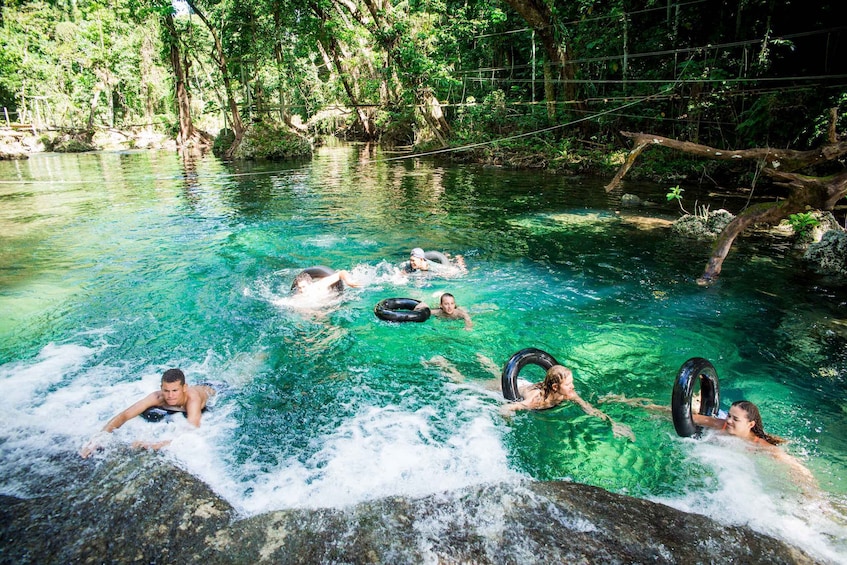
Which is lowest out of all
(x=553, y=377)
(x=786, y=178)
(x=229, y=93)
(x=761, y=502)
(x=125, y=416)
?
(x=761, y=502)

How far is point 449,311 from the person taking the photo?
7.55 metres

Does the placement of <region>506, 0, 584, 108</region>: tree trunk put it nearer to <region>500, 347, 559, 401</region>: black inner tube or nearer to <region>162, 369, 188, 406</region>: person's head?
<region>500, 347, 559, 401</region>: black inner tube

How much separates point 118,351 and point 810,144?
16423mm

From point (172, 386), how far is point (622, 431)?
4.54m

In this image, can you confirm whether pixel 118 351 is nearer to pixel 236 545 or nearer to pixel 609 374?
pixel 236 545

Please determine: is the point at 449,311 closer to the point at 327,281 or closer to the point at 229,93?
the point at 327,281

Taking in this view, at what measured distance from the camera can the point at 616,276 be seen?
936cm

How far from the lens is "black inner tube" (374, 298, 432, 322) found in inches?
290

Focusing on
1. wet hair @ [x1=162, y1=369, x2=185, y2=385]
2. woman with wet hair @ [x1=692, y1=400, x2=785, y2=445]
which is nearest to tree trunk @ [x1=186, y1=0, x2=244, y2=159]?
wet hair @ [x1=162, y1=369, x2=185, y2=385]

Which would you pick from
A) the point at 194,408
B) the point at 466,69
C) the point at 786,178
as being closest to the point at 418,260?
the point at 194,408

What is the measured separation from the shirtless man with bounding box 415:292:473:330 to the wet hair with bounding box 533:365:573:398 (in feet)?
6.95

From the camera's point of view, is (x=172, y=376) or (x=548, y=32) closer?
(x=172, y=376)

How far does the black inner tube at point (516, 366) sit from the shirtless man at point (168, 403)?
3.24m

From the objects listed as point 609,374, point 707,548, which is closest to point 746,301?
point 609,374
